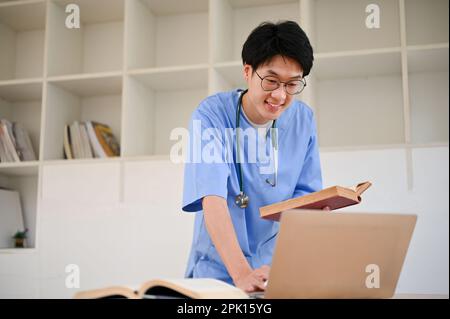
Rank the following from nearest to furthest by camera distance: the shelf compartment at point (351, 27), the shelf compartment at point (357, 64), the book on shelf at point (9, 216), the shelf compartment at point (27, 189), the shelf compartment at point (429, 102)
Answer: the shelf compartment at point (357, 64) < the shelf compartment at point (429, 102) < the shelf compartment at point (351, 27) < the book on shelf at point (9, 216) < the shelf compartment at point (27, 189)

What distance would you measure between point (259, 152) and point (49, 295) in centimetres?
179

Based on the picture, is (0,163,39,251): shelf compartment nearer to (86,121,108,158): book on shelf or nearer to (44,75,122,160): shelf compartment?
(44,75,122,160): shelf compartment

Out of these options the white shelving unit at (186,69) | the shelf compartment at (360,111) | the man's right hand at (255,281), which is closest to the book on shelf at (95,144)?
the white shelving unit at (186,69)

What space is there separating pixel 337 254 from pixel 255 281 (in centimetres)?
23

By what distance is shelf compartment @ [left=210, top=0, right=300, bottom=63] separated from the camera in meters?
2.89

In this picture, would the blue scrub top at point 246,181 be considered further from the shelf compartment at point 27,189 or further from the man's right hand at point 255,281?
the shelf compartment at point 27,189

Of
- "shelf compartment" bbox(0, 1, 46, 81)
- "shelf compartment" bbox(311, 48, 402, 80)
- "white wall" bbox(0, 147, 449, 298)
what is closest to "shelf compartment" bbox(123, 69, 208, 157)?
"white wall" bbox(0, 147, 449, 298)

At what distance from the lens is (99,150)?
300cm

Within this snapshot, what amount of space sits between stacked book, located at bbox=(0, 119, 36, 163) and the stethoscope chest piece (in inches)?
77.8

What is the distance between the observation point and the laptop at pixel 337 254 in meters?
0.82

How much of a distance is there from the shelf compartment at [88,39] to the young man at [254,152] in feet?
5.93

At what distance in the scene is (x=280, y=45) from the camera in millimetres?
1417
